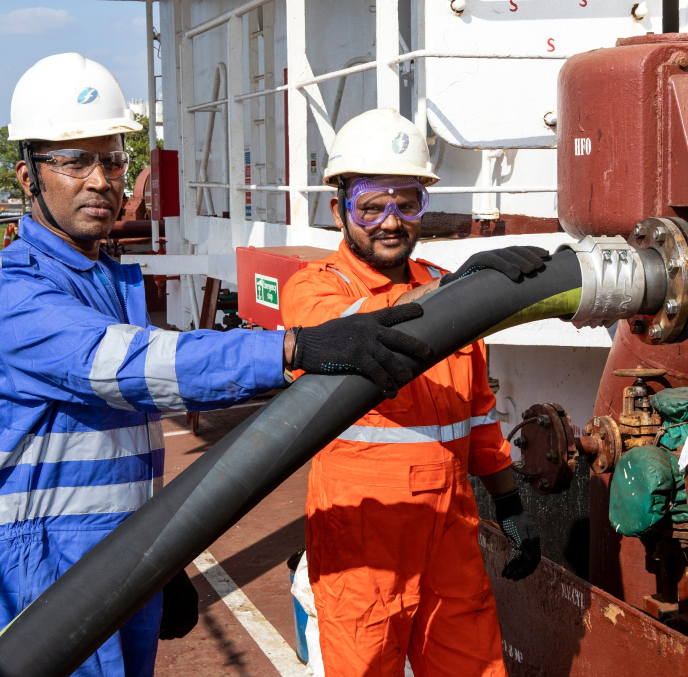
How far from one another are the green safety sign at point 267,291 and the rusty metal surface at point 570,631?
1762 millimetres

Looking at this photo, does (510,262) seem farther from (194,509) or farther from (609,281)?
(194,509)

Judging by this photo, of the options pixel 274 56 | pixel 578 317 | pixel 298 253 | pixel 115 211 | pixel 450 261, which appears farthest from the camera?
pixel 274 56

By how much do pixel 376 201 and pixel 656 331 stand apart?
102cm

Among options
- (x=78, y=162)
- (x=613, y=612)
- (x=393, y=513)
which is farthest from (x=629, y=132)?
(x=78, y=162)

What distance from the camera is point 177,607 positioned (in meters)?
2.33

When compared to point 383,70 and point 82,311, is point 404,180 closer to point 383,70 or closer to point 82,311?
point 82,311

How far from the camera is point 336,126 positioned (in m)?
7.39

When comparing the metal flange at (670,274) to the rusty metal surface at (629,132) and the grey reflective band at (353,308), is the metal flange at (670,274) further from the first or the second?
the grey reflective band at (353,308)

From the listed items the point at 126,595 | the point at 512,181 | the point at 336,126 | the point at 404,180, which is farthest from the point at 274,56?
the point at 126,595

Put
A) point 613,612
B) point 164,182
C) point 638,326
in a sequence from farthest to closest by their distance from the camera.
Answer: point 164,182 < point 613,612 < point 638,326

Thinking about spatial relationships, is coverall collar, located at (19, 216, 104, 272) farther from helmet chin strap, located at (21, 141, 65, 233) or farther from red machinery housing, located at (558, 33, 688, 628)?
red machinery housing, located at (558, 33, 688, 628)

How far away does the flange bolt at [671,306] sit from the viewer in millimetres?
1500

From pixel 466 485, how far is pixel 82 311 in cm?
122

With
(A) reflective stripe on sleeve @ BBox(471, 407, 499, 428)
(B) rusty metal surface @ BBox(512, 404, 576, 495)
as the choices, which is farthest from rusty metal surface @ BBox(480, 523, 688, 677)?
(A) reflective stripe on sleeve @ BBox(471, 407, 499, 428)
